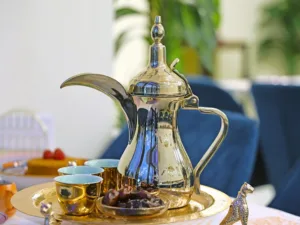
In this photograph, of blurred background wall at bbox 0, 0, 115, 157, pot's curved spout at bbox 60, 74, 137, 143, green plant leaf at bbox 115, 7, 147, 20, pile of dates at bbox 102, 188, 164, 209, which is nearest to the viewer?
pile of dates at bbox 102, 188, 164, 209

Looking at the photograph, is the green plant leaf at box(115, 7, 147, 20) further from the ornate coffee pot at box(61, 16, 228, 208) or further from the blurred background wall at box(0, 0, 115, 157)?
the ornate coffee pot at box(61, 16, 228, 208)

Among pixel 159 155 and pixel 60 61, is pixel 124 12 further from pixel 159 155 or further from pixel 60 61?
pixel 159 155

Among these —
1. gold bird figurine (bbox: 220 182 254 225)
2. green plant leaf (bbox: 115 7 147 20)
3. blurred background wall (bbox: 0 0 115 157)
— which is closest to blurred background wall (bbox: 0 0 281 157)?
blurred background wall (bbox: 0 0 115 157)

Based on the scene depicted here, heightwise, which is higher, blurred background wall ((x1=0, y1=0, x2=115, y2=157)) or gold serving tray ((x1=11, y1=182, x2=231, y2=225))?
blurred background wall ((x1=0, y1=0, x2=115, y2=157))

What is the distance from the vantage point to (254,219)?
105 cm

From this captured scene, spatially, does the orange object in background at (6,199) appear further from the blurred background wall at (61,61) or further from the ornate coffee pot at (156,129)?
the blurred background wall at (61,61)

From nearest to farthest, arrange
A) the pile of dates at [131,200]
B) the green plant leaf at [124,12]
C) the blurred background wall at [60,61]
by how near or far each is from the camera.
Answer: the pile of dates at [131,200] → the blurred background wall at [60,61] → the green plant leaf at [124,12]

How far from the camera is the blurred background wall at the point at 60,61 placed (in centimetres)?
188

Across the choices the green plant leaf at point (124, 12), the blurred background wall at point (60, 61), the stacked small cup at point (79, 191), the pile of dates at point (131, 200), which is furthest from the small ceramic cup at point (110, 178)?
the green plant leaf at point (124, 12)

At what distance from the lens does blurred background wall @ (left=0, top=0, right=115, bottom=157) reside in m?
1.88

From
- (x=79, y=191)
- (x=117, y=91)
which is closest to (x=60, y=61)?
(x=117, y=91)

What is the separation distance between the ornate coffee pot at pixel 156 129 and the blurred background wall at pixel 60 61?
3.09ft

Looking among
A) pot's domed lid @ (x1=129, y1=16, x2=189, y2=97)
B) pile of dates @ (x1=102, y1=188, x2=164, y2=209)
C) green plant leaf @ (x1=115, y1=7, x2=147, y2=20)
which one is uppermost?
green plant leaf @ (x1=115, y1=7, x2=147, y2=20)

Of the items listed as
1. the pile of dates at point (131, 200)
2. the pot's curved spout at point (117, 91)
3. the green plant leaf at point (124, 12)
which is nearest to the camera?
the pile of dates at point (131, 200)
